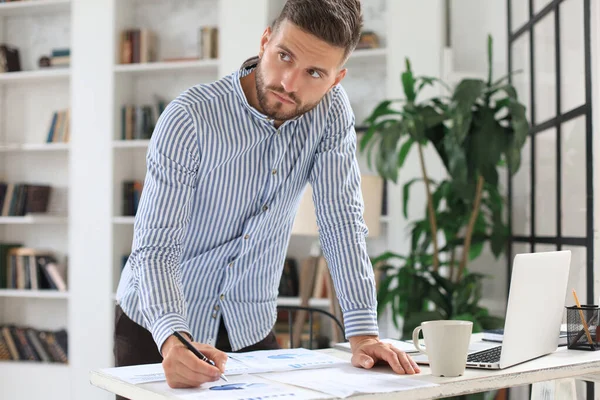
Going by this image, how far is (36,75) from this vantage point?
187 inches

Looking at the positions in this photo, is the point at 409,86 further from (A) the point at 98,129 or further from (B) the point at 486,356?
(A) the point at 98,129

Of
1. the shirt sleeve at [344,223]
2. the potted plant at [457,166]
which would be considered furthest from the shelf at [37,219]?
the shirt sleeve at [344,223]

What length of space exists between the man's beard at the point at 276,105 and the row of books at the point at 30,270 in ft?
11.6

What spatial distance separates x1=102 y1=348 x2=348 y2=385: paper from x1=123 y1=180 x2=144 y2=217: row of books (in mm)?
3161

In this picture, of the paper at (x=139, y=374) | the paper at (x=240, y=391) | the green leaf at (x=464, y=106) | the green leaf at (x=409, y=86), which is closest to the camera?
the paper at (x=240, y=391)

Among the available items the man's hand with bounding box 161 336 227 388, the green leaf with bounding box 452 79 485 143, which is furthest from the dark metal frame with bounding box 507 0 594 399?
the man's hand with bounding box 161 336 227 388

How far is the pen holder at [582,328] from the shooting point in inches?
65.9

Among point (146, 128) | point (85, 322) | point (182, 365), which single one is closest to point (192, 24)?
point (146, 128)

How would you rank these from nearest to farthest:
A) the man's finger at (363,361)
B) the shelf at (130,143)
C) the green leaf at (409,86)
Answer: the man's finger at (363,361)
the green leaf at (409,86)
the shelf at (130,143)

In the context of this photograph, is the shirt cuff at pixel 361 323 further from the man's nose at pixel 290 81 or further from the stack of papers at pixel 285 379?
the man's nose at pixel 290 81

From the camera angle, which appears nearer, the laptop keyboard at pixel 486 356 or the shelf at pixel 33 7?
the laptop keyboard at pixel 486 356

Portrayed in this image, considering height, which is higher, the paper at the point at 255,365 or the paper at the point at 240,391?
the paper at the point at 240,391

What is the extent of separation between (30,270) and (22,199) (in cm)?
47

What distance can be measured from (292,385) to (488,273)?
2.84 metres
